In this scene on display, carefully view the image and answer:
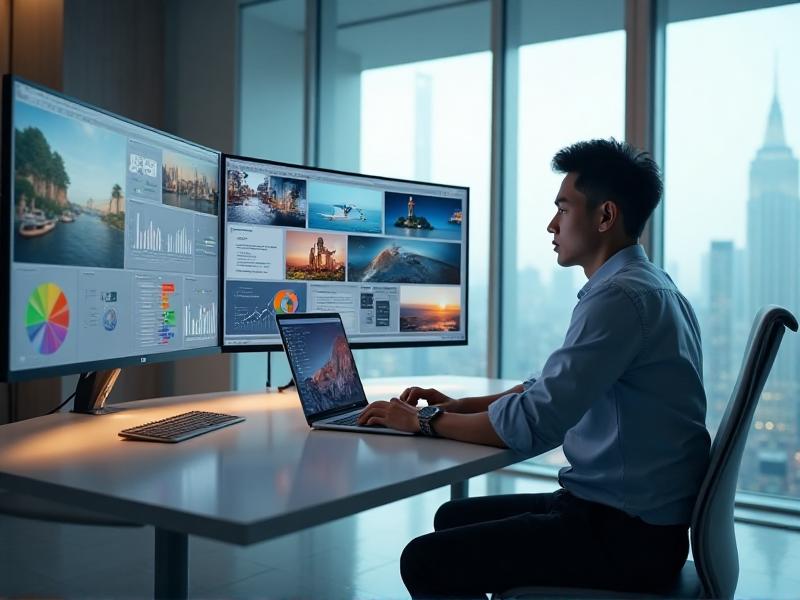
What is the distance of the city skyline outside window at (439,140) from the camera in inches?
171

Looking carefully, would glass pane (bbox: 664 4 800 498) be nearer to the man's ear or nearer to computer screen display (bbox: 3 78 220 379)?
the man's ear

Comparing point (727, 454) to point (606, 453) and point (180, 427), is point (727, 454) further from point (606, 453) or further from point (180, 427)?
point (180, 427)

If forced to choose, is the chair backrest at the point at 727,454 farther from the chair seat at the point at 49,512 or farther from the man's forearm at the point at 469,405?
the chair seat at the point at 49,512

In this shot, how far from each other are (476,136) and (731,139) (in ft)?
4.29

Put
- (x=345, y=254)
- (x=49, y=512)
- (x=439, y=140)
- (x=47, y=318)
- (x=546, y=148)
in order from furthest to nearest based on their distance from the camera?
(x=439, y=140)
(x=546, y=148)
(x=49, y=512)
(x=345, y=254)
(x=47, y=318)

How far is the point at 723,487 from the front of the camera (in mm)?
1370

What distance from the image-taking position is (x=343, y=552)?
3.01 meters

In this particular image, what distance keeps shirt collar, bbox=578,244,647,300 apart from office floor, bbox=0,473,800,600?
1.38m

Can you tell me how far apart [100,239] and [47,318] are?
23 cm

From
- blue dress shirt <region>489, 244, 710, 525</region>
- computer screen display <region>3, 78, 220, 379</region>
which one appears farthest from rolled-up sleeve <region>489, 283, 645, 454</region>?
computer screen display <region>3, 78, 220, 379</region>

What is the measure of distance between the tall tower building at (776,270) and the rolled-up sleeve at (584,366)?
2.40 m

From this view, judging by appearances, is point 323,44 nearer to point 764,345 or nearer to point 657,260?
point 657,260

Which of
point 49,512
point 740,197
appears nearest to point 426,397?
point 49,512

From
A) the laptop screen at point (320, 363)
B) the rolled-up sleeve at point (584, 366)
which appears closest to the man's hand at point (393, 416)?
the laptop screen at point (320, 363)
